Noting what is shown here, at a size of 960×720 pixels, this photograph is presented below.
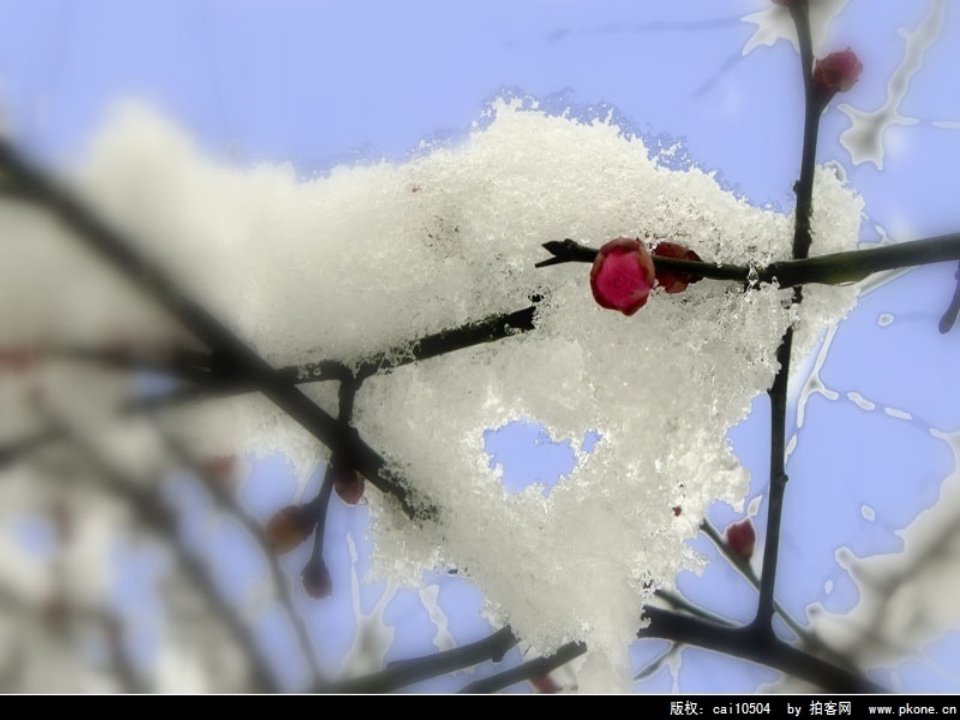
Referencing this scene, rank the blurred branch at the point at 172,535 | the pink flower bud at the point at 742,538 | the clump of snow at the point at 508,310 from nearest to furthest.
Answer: the clump of snow at the point at 508,310
the blurred branch at the point at 172,535
the pink flower bud at the point at 742,538

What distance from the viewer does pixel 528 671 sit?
2.09ft

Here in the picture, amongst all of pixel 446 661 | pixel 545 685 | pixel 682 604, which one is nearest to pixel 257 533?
pixel 446 661

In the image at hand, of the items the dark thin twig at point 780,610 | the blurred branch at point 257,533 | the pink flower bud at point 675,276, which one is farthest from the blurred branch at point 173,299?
the dark thin twig at point 780,610

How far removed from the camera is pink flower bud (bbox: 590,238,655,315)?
0.43m

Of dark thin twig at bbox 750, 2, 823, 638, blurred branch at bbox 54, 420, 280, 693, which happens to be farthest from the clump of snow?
blurred branch at bbox 54, 420, 280, 693

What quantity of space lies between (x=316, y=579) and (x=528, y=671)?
0.70 feet

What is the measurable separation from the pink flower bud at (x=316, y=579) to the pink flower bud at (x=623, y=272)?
0.34 m

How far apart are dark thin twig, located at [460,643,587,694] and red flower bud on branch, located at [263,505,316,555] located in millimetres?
200

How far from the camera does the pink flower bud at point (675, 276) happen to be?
0.49m

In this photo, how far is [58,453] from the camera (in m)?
0.62

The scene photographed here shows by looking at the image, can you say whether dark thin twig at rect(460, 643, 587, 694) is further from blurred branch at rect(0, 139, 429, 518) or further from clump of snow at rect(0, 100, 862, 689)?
blurred branch at rect(0, 139, 429, 518)

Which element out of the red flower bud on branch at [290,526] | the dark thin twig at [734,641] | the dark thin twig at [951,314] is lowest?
the dark thin twig at [734,641]

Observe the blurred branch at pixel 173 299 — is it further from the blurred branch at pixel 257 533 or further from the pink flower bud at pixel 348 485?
the blurred branch at pixel 257 533
